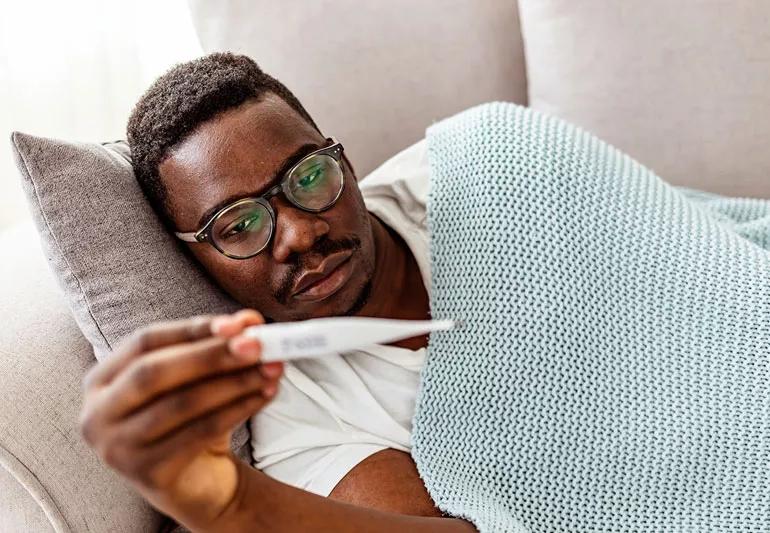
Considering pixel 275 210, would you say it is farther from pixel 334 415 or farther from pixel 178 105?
pixel 334 415

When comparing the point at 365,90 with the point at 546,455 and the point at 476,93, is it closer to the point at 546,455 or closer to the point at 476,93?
the point at 476,93

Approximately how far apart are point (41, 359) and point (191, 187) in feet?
0.96

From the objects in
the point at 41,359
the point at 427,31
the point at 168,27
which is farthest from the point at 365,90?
the point at 41,359

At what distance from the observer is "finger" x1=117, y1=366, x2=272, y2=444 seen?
561mm

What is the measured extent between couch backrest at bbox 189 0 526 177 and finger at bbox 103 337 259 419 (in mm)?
889

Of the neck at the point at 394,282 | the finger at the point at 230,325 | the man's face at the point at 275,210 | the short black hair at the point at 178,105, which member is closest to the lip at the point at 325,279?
the man's face at the point at 275,210

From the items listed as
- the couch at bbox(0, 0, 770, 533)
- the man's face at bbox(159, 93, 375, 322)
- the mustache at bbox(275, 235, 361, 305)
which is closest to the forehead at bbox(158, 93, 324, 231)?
the man's face at bbox(159, 93, 375, 322)

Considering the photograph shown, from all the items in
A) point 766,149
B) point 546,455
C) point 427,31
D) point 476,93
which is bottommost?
point 546,455

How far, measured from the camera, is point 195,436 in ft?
1.90

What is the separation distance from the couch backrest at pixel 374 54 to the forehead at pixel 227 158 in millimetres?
357

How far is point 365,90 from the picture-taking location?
139cm

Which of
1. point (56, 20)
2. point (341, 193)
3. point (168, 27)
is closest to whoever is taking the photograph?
point (341, 193)

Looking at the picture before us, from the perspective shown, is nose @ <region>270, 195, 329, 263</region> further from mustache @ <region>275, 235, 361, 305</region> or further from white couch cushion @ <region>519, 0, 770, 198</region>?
Answer: white couch cushion @ <region>519, 0, 770, 198</region>

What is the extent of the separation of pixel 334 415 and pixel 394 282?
244mm
